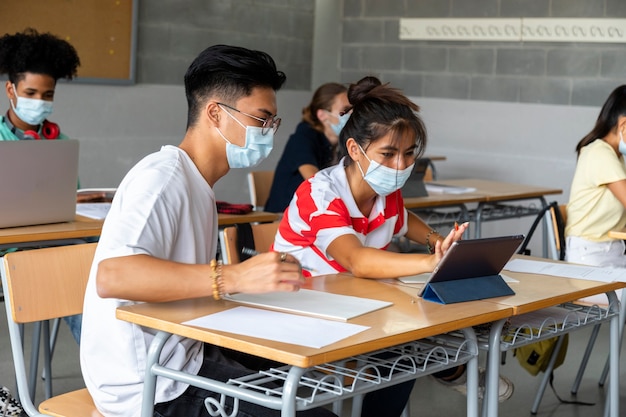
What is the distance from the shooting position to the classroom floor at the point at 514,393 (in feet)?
10.8

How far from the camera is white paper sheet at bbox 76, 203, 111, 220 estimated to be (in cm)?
320

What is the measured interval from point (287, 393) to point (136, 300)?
0.39m

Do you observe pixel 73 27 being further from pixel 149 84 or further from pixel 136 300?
pixel 136 300

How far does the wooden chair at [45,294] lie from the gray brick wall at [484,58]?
4.40 m

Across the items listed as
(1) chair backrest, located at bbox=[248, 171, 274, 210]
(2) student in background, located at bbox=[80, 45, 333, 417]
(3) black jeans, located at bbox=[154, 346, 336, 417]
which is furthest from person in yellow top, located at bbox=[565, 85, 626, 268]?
(3) black jeans, located at bbox=[154, 346, 336, 417]

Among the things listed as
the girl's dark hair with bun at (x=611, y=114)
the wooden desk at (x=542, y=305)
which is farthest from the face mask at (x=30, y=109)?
the girl's dark hair with bun at (x=611, y=114)

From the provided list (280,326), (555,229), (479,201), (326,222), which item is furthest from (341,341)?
(479,201)

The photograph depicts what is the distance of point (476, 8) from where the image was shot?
632 centimetres

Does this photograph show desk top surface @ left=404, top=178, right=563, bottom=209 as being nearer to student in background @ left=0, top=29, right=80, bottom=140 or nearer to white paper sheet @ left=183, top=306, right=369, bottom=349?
student in background @ left=0, top=29, right=80, bottom=140

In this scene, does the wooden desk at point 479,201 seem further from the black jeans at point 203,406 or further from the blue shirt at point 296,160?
the black jeans at point 203,406

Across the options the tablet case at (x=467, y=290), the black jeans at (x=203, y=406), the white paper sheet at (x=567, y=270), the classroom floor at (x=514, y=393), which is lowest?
the classroom floor at (x=514, y=393)

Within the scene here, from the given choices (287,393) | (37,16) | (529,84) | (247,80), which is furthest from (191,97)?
(529,84)

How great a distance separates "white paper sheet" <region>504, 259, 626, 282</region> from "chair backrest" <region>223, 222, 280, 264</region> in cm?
68

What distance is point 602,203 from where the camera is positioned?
143 inches
